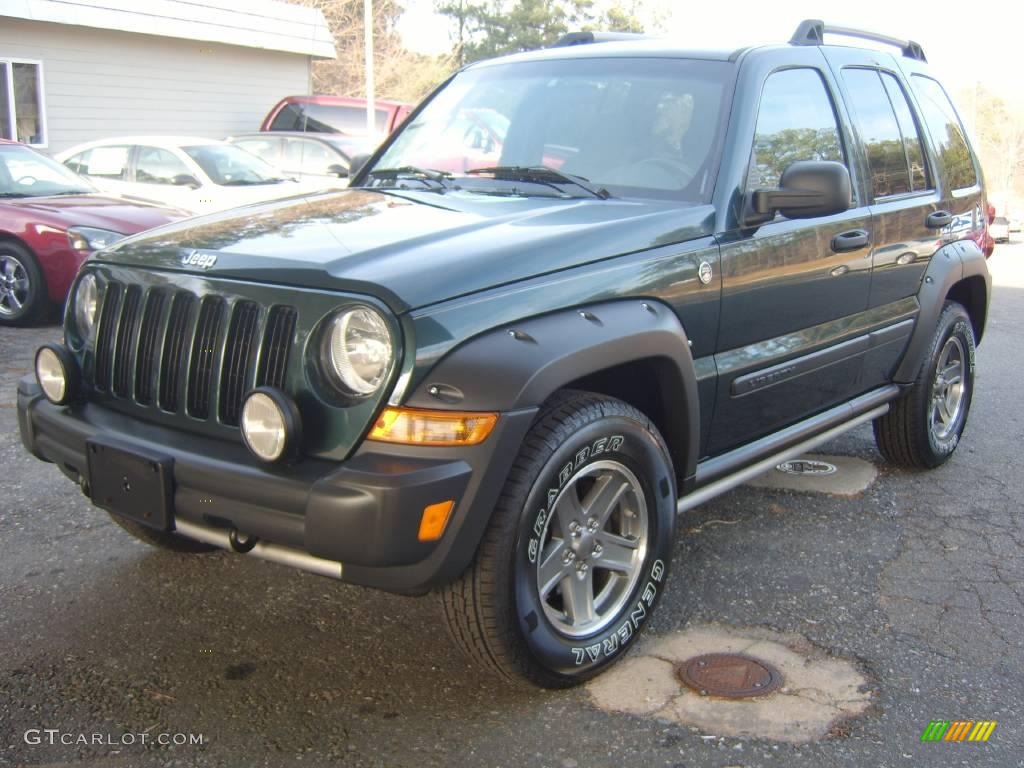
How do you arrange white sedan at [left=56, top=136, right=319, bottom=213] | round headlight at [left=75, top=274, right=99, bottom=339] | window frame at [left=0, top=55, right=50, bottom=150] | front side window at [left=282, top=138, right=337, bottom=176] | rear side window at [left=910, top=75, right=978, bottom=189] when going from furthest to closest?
window frame at [left=0, top=55, right=50, bottom=150] → front side window at [left=282, top=138, right=337, bottom=176] → white sedan at [left=56, top=136, right=319, bottom=213] → rear side window at [left=910, top=75, right=978, bottom=189] → round headlight at [left=75, top=274, right=99, bottom=339]

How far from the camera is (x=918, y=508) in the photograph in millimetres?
4914

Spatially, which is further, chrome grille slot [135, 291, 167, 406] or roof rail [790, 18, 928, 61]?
roof rail [790, 18, 928, 61]

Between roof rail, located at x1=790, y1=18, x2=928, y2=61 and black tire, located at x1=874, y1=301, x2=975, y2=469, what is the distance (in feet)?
4.35

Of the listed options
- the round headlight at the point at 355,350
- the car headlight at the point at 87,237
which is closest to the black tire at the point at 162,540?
the round headlight at the point at 355,350

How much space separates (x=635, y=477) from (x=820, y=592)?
3.60 ft

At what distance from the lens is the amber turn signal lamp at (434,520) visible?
269 cm

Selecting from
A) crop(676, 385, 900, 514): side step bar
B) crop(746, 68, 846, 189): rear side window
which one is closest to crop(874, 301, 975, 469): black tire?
crop(676, 385, 900, 514): side step bar

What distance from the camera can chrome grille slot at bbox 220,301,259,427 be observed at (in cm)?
297

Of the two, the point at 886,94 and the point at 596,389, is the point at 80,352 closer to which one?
the point at 596,389

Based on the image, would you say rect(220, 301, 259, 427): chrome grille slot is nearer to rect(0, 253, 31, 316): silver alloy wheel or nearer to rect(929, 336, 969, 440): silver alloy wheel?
rect(929, 336, 969, 440): silver alloy wheel

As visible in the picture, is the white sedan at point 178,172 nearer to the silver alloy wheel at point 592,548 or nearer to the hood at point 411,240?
the hood at point 411,240

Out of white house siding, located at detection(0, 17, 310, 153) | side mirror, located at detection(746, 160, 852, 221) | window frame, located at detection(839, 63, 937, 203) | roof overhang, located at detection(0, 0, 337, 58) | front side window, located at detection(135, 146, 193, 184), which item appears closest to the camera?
side mirror, located at detection(746, 160, 852, 221)

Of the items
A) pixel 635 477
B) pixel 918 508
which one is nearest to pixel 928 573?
pixel 918 508

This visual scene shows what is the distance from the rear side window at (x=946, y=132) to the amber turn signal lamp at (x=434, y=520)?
11.9ft
